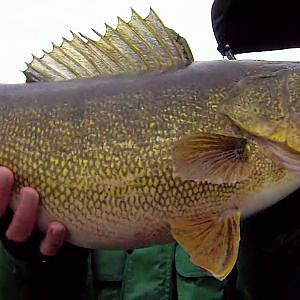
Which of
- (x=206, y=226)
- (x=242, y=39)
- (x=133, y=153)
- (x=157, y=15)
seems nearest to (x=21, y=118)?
(x=133, y=153)

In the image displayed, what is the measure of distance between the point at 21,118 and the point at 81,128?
200 millimetres

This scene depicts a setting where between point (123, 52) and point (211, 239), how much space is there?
627mm

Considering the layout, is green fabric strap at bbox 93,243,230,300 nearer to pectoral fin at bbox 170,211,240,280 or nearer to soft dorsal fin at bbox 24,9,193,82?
pectoral fin at bbox 170,211,240,280

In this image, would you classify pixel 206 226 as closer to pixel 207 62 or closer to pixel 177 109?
pixel 177 109

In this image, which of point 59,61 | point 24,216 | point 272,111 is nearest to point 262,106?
point 272,111

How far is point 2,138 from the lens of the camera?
6.29ft

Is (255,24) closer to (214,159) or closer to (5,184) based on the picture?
(214,159)

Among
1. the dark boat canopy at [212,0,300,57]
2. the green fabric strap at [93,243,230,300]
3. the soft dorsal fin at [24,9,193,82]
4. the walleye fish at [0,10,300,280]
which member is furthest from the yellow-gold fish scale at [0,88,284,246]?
the dark boat canopy at [212,0,300,57]

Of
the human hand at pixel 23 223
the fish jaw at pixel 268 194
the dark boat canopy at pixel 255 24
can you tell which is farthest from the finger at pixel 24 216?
the dark boat canopy at pixel 255 24

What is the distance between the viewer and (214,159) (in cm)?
172

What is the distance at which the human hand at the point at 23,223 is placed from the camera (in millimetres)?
1838

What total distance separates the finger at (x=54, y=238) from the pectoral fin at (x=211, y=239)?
13.5 inches

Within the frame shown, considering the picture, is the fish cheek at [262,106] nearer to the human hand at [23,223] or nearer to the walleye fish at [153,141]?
the walleye fish at [153,141]

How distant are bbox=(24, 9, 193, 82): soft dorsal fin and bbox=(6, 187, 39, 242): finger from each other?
15.8 inches
